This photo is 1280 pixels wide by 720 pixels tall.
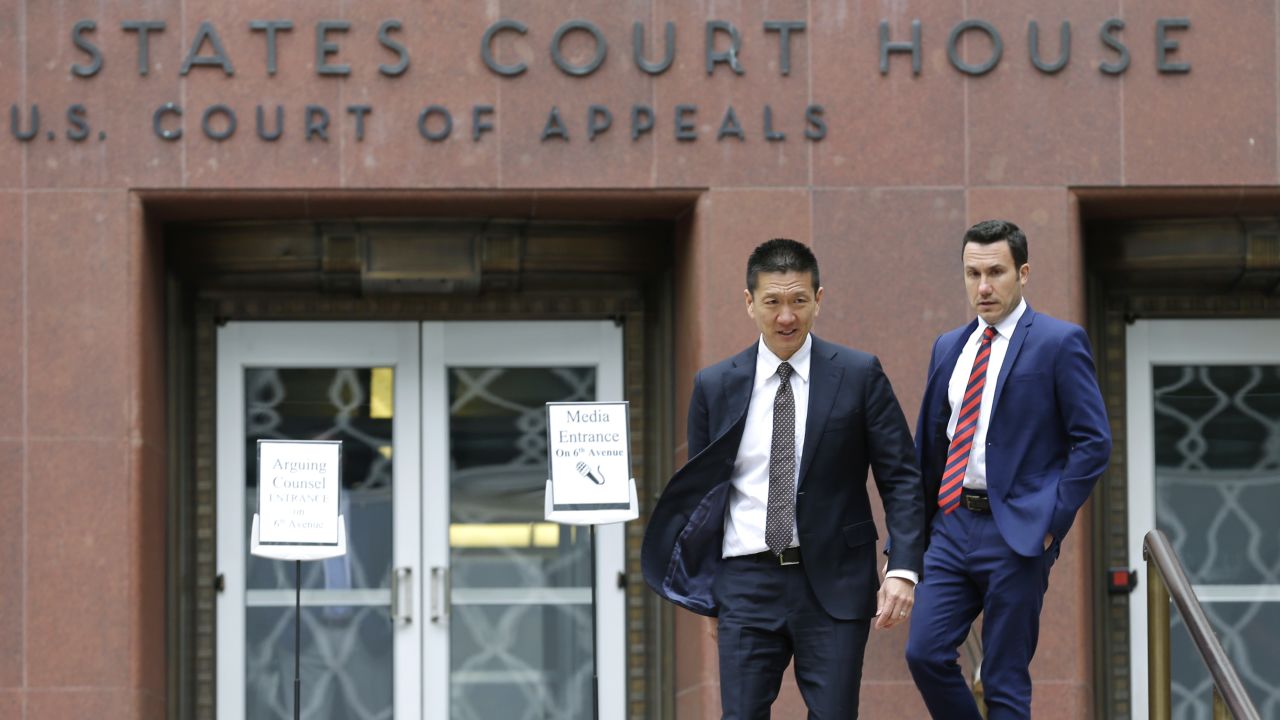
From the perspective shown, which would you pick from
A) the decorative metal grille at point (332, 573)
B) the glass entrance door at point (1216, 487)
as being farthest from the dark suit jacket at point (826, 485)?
the glass entrance door at point (1216, 487)

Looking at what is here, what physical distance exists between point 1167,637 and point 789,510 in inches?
85.4

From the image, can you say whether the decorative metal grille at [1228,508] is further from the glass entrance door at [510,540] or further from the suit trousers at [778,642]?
the suit trousers at [778,642]

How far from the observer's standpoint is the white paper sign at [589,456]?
28.6 feet

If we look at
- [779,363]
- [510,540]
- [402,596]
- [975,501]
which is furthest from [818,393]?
[402,596]

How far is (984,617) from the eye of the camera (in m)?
6.85

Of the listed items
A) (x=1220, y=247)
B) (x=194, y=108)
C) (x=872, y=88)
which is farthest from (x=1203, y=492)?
(x=194, y=108)

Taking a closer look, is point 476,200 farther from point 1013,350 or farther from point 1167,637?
point 1167,637

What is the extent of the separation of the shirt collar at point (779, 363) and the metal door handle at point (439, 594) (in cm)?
452

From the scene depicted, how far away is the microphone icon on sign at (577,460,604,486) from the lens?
874 centimetres

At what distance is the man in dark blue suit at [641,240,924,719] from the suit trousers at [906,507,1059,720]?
25cm

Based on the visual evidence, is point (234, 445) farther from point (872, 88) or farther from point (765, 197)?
point (872, 88)

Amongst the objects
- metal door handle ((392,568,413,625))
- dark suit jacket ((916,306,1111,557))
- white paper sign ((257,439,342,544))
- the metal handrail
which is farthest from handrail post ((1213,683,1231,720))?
metal door handle ((392,568,413,625))

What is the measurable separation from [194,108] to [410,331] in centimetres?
176

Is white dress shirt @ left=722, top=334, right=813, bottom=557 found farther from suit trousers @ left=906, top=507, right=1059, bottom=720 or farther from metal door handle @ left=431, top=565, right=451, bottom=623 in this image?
metal door handle @ left=431, top=565, right=451, bottom=623
